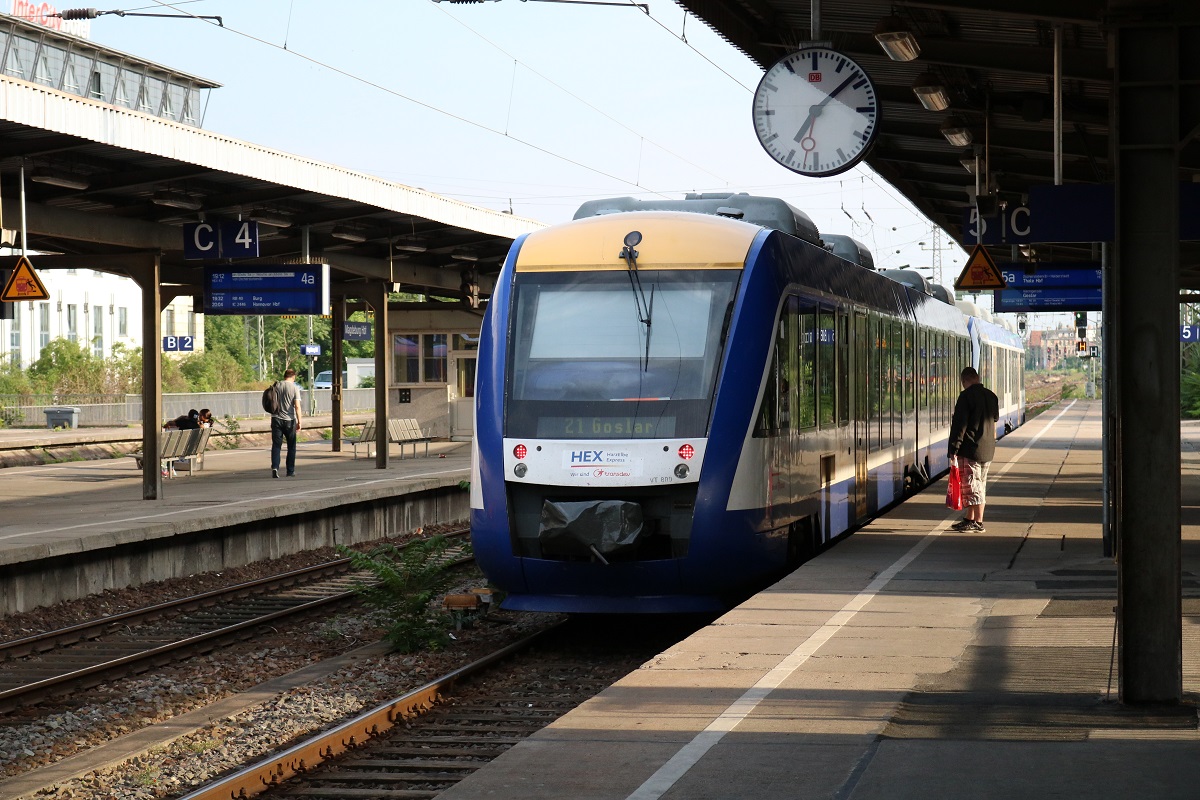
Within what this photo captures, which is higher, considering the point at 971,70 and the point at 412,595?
the point at 971,70

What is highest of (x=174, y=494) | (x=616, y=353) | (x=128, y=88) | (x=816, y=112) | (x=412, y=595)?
(x=128, y=88)

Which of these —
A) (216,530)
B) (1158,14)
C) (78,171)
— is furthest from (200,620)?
(1158,14)

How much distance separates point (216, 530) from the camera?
661 inches

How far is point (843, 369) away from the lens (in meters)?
13.6

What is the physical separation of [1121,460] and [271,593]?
1063 cm

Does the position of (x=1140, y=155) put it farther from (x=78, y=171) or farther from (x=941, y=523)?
(x=78, y=171)

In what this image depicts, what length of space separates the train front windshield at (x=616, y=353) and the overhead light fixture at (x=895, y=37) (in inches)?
101

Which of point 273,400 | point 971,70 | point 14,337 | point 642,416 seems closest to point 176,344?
point 14,337

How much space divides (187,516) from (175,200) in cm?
392

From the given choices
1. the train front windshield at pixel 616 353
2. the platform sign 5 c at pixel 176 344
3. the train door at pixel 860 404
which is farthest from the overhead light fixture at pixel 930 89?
the platform sign 5 c at pixel 176 344

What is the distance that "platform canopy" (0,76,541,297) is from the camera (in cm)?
1439

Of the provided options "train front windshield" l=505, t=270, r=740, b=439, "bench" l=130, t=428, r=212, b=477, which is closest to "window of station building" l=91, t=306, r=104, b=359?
"bench" l=130, t=428, r=212, b=477

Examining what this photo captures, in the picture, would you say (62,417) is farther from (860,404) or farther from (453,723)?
(453,723)

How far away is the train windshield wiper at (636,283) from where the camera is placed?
10.5 m
